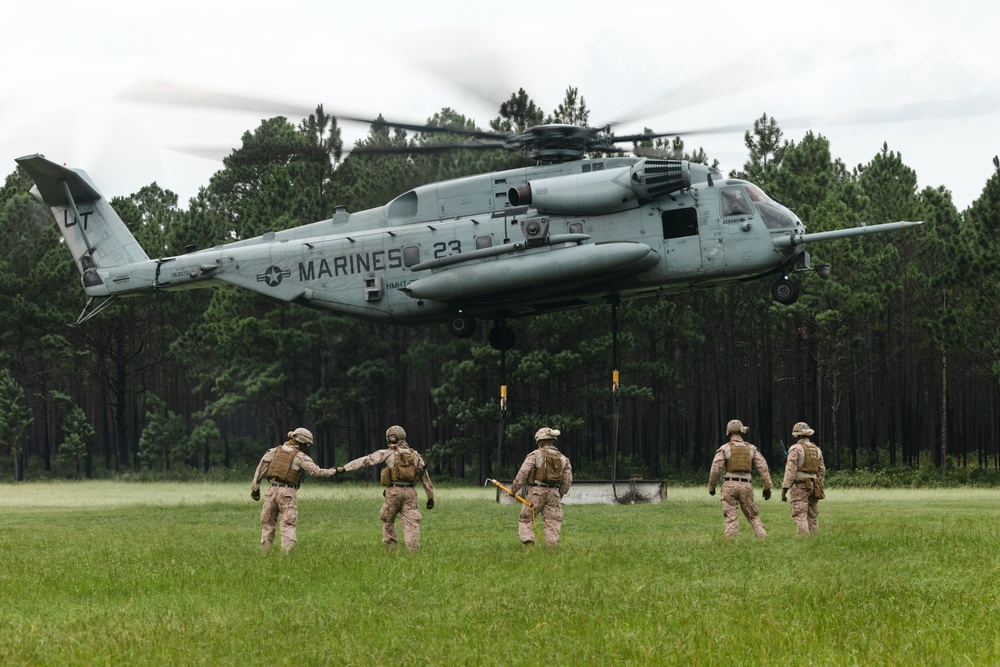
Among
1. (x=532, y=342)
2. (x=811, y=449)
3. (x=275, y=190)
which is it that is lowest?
(x=811, y=449)

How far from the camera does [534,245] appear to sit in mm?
27953

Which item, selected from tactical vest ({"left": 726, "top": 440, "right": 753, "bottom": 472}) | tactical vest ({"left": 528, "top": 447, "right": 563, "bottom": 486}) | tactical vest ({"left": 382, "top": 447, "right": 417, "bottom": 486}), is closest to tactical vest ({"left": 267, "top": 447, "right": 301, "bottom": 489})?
tactical vest ({"left": 382, "top": 447, "right": 417, "bottom": 486})

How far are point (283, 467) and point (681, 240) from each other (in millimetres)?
13477

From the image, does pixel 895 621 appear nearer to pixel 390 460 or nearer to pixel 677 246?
pixel 390 460

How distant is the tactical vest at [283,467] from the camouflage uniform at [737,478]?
6.09 metres

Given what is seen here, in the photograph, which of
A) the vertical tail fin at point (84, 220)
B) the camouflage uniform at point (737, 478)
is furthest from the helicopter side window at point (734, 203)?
the vertical tail fin at point (84, 220)

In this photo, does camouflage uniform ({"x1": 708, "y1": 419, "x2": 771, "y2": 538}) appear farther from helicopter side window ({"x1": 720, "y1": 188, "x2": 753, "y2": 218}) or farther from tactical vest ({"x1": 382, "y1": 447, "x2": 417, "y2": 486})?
helicopter side window ({"x1": 720, "y1": 188, "x2": 753, "y2": 218})

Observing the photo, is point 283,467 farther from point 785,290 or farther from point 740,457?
point 785,290

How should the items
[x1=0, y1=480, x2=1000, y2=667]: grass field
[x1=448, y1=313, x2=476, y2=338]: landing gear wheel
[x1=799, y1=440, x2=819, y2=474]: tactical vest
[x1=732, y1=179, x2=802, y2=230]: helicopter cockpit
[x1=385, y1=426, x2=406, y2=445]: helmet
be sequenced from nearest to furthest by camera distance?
[x1=0, y1=480, x2=1000, y2=667]: grass field < [x1=385, y1=426, x2=406, y2=445]: helmet < [x1=799, y1=440, x2=819, y2=474]: tactical vest < [x1=732, y1=179, x2=802, y2=230]: helicopter cockpit < [x1=448, y1=313, x2=476, y2=338]: landing gear wheel

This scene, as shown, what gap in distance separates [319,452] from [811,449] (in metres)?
43.6

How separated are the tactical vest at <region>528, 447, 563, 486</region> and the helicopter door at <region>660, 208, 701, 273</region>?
11.7 meters

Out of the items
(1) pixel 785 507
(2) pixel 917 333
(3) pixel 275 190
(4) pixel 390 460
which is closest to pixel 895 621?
(4) pixel 390 460

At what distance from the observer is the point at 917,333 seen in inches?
2448

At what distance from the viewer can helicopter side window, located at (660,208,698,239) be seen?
1086 inches
